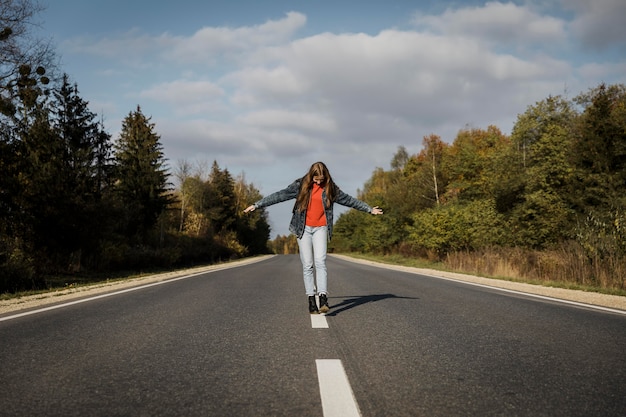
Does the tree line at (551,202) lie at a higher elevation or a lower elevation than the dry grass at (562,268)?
higher

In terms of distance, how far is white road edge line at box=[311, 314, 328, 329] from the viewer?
495 cm

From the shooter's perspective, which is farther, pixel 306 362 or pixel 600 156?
pixel 600 156

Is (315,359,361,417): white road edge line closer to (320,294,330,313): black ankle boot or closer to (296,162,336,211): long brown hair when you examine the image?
(320,294,330,313): black ankle boot

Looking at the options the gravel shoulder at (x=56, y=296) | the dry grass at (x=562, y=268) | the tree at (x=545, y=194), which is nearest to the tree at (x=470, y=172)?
the tree at (x=545, y=194)

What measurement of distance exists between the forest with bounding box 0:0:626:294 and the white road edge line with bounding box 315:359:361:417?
11456 mm

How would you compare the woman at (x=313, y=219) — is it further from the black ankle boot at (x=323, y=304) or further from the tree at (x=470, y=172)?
the tree at (x=470, y=172)

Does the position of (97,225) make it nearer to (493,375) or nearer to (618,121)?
(493,375)

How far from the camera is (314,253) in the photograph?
6.01m

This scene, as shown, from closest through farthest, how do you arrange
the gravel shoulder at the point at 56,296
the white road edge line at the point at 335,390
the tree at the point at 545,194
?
the white road edge line at the point at 335,390 < the gravel shoulder at the point at 56,296 < the tree at the point at 545,194

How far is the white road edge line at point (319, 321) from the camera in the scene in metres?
4.95

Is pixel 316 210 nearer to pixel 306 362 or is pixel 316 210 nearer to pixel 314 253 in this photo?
pixel 314 253

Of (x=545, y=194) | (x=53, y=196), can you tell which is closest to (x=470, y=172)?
(x=545, y=194)

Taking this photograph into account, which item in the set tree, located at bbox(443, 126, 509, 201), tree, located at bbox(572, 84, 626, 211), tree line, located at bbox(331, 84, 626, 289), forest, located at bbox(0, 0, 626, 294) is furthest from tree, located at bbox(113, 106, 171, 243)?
tree, located at bbox(572, 84, 626, 211)

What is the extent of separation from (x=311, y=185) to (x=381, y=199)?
50.4 meters
